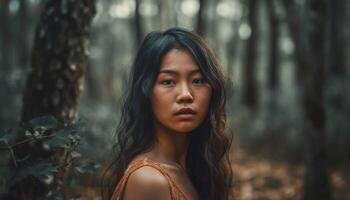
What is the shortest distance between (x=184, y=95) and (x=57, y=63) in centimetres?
117

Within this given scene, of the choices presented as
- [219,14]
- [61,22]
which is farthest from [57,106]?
[219,14]

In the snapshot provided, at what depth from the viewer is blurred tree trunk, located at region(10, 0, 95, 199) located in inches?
121

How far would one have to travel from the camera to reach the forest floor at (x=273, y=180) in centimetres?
807

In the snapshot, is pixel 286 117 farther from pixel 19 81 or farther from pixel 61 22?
pixel 61 22

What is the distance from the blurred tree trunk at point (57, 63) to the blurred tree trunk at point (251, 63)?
15.7 meters

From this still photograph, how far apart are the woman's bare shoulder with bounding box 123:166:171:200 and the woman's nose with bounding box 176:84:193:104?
361mm

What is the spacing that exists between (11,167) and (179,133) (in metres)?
0.85

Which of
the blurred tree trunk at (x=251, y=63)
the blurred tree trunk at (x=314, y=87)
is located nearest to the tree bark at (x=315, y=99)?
the blurred tree trunk at (x=314, y=87)

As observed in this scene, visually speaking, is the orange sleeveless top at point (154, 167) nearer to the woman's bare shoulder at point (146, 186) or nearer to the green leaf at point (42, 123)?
the woman's bare shoulder at point (146, 186)

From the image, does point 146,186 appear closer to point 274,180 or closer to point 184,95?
point 184,95

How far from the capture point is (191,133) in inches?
106

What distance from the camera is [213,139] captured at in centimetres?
267

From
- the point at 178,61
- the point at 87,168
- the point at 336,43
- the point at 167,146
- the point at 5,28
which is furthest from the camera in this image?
the point at 5,28

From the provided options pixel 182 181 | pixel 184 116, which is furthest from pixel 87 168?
→ pixel 184 116
